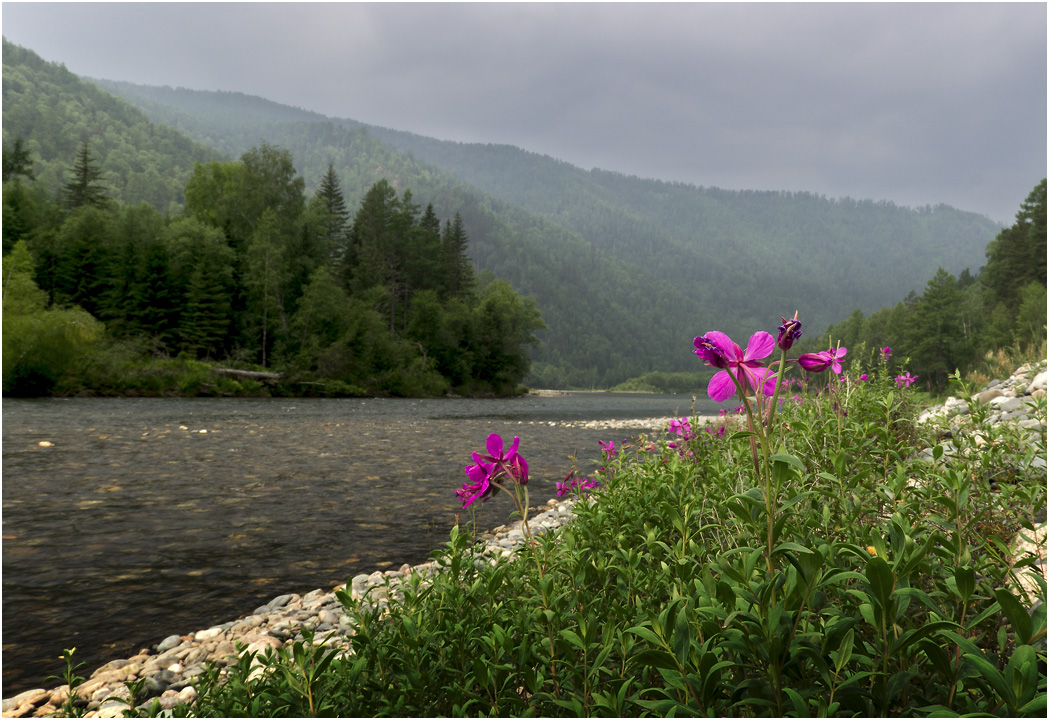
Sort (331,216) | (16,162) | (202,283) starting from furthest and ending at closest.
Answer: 1. (331,216)
2. (16,162)
3. (202,283)

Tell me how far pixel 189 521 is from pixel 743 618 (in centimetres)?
735

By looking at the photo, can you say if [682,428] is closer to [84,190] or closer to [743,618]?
[743,618]

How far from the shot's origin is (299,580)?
5070 millimetres

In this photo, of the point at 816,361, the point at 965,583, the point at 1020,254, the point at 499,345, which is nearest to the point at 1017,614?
the point at 965,583

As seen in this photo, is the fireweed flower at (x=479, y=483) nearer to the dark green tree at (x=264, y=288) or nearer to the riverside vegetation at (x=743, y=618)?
the riverside vegetation at (x=743, y=618)

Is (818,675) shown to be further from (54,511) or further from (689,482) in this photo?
(54,511)

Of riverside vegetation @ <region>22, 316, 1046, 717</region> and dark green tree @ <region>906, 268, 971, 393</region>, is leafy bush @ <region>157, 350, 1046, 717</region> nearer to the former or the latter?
riverside vegetation @ <region>22, 316, 1046, 717</region>

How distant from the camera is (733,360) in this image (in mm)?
1610

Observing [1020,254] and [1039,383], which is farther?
[1020,254]

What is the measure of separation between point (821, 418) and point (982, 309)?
56303mm

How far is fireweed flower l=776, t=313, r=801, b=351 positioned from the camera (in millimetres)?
1533

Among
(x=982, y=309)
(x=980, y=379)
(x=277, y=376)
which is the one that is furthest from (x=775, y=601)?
(x=982, y=309)

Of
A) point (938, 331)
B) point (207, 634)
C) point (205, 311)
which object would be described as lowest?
point (207, 634)

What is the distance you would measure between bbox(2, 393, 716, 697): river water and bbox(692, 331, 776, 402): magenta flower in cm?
447
